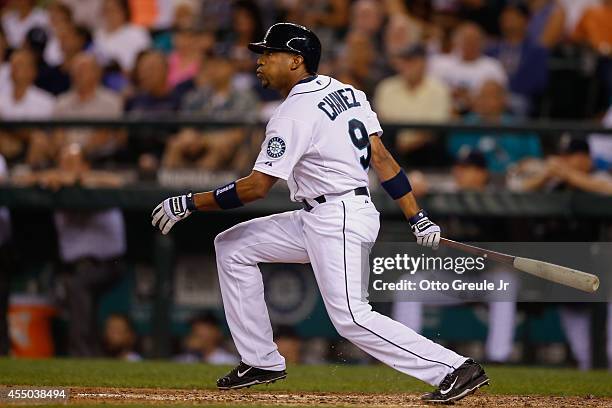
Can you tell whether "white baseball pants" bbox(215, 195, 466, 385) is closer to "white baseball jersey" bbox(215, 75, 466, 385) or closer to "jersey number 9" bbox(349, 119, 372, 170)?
"white baseball jersey" bbox(215, 75, 466, 385)

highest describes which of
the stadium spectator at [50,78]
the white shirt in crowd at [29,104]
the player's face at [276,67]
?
the player's face at [276,67]

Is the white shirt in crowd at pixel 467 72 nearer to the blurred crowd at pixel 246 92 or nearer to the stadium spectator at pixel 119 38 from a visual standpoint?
the blurred crowd at pixel 246 92

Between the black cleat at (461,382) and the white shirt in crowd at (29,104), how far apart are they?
5.90m

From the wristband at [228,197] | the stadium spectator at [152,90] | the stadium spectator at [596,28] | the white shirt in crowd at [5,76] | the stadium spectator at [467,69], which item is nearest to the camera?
the wristband at [228,197]

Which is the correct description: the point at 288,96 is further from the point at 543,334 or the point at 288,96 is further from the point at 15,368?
the point at 543,334

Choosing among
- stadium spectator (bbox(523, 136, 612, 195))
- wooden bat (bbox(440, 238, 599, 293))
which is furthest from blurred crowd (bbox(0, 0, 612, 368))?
wooden bat (bbox(440, 238, 599, 293))

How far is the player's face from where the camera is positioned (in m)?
5.83

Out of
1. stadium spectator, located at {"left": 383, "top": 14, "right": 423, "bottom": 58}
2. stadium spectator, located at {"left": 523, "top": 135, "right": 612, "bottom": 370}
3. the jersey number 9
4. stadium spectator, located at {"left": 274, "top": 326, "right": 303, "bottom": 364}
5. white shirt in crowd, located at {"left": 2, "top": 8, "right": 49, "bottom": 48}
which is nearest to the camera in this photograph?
the jersey number 9

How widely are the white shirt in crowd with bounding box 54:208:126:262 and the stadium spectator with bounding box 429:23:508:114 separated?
9.94 ft

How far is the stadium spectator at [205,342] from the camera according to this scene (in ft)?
31.0

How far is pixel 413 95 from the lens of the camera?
32.7 feet

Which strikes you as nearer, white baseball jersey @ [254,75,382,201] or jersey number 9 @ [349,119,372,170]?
white baseball jersey @ [254,75,382,201]

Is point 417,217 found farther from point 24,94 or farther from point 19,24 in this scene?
point 19,24

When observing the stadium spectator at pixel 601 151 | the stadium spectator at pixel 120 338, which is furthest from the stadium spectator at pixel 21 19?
the stadium spectator at pixel 601 151
